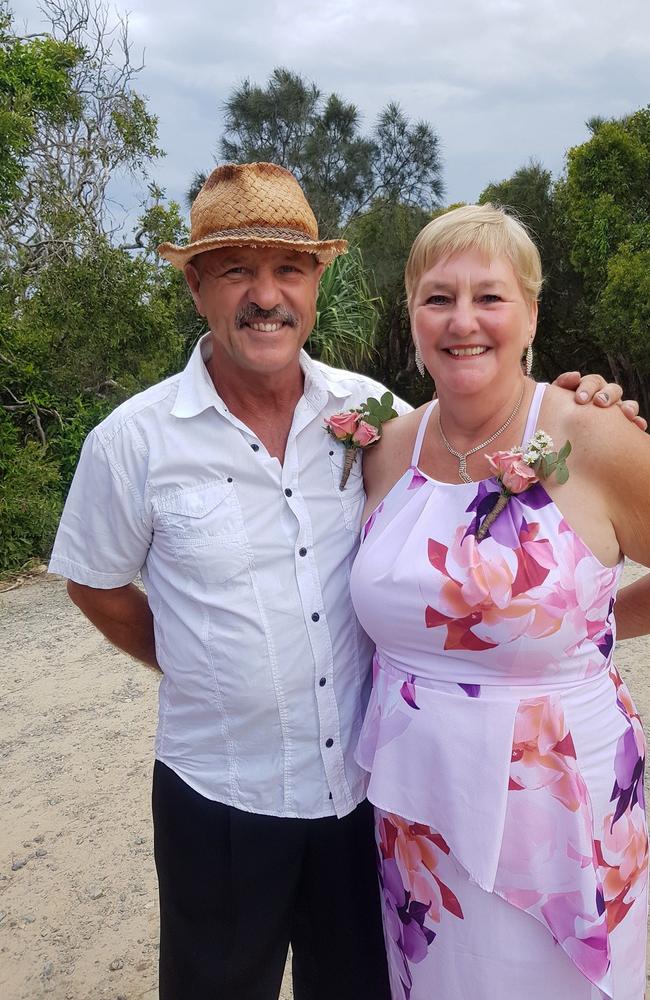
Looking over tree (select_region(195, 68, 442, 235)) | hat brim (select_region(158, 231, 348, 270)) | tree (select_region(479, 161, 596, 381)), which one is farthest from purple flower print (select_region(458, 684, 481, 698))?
tree (select_region(195, 68, 442, 235))

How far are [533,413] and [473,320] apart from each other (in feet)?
0.85

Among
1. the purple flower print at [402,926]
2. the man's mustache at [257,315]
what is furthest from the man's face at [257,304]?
the purple flower print at [402,926]

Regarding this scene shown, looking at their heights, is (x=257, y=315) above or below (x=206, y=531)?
above

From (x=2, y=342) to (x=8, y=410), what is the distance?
723 mm

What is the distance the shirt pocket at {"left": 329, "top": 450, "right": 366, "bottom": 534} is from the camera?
6.57ft

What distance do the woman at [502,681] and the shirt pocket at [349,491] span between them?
0.12 meters

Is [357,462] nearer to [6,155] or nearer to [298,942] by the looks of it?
[298,942]

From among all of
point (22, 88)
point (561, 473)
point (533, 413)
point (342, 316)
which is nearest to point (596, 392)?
point (533, 413)

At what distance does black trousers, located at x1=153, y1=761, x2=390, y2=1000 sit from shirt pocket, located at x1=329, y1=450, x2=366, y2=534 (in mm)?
723

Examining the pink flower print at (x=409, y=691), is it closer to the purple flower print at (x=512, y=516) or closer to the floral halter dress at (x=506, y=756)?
the floral halter dress at (x=506, y=756)

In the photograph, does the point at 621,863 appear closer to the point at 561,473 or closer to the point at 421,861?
the point at 421,861

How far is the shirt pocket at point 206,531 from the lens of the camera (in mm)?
1862

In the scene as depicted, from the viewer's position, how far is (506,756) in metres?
1.66

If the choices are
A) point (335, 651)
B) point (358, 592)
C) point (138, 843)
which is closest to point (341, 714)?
point (335, 651)
